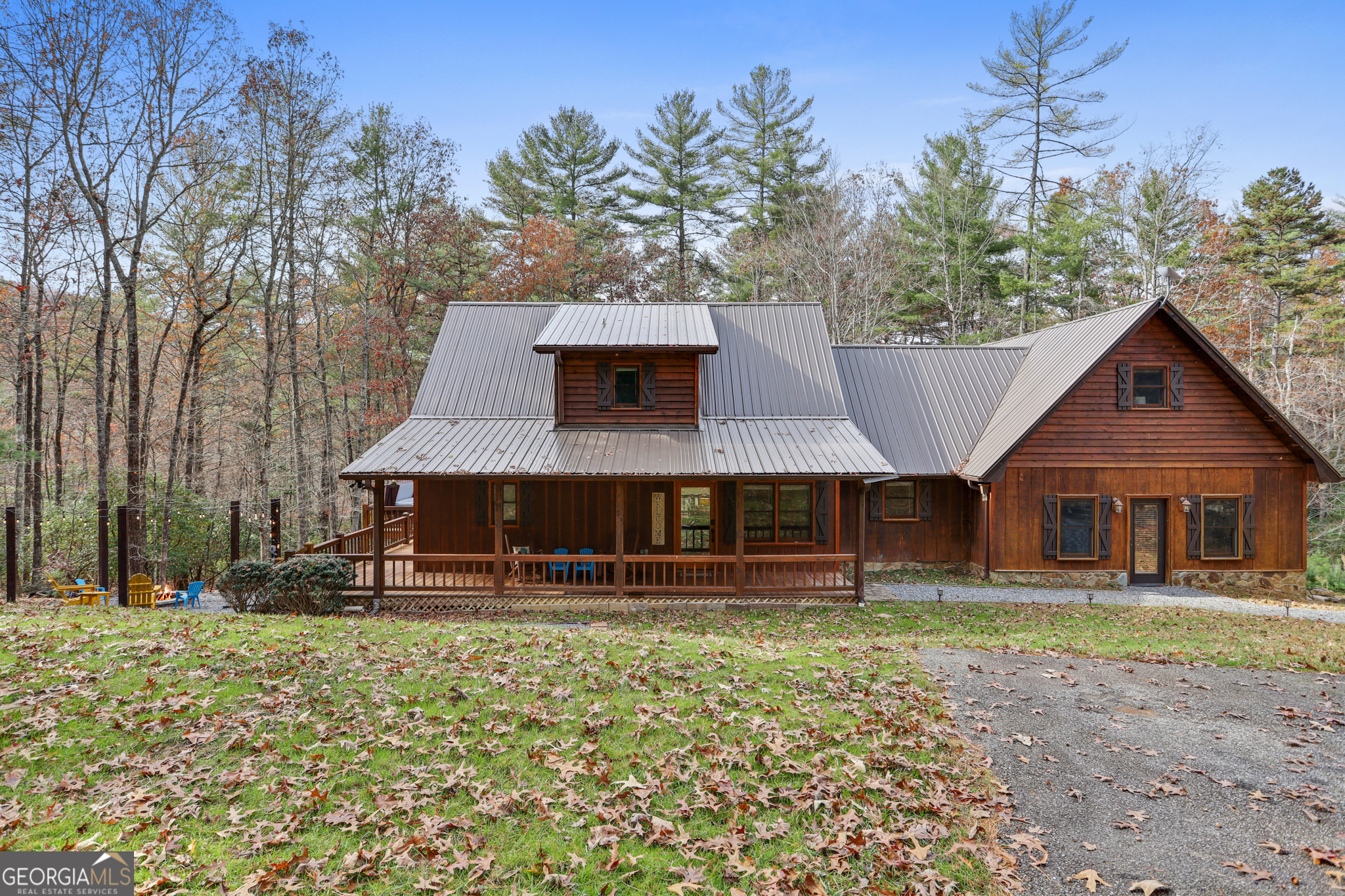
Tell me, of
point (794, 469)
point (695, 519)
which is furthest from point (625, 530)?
point (794, 469)

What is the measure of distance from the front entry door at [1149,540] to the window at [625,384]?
502 inches

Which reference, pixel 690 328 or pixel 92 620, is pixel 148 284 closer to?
pixel 92 620

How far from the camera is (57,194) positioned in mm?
16062

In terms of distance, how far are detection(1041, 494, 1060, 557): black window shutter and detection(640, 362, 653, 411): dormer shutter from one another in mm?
10043

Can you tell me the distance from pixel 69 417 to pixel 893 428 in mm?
31415

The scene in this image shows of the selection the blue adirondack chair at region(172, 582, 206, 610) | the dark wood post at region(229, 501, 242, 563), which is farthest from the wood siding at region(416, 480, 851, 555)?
the blue adirondack chair at region(172, 582, 206, 610)

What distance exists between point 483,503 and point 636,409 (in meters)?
4.24

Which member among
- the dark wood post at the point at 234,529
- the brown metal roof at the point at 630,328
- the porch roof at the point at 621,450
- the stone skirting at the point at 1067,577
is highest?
the brown metal roof at the point at 630,328

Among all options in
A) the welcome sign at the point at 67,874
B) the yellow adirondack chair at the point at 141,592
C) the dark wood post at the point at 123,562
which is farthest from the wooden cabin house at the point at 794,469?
the welcome sign at the point at 67,874

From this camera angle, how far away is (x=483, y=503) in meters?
15.0

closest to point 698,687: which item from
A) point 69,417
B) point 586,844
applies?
point 586,844

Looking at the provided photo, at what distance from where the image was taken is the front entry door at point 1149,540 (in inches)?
635

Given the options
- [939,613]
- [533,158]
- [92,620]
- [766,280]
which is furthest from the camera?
[533,158]

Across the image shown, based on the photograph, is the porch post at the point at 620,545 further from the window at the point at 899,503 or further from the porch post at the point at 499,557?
the window at the point at 899,503
